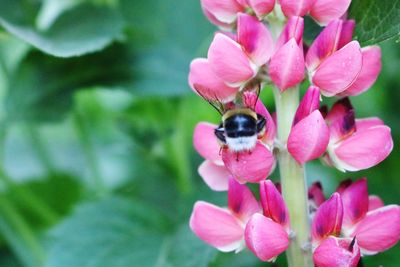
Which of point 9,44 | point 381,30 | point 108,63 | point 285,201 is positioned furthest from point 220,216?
point 9,44

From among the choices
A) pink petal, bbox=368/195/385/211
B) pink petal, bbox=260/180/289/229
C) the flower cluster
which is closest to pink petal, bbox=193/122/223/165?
the flower cluster

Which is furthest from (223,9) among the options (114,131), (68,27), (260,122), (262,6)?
(114,131)

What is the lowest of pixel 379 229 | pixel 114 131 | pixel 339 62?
pixel 114 131

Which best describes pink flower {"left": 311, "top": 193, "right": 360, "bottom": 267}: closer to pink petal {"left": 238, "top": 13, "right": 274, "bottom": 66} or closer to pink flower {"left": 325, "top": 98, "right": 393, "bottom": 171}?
pink flower {"left": 325, "top": 98, "right": 393, "bottom": 171}

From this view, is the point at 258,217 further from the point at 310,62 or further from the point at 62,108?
the point at 62,108

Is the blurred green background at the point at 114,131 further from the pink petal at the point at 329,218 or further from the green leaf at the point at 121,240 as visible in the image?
the pink petal at the point at 329,218

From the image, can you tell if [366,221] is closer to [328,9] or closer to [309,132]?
[309,132]

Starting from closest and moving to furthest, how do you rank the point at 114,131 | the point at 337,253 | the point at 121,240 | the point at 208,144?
1. the point at 337,253
2. the point at 208,144
3. the point at 121,240
4. the point at 114,131

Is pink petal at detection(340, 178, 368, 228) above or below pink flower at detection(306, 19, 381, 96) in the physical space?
below
